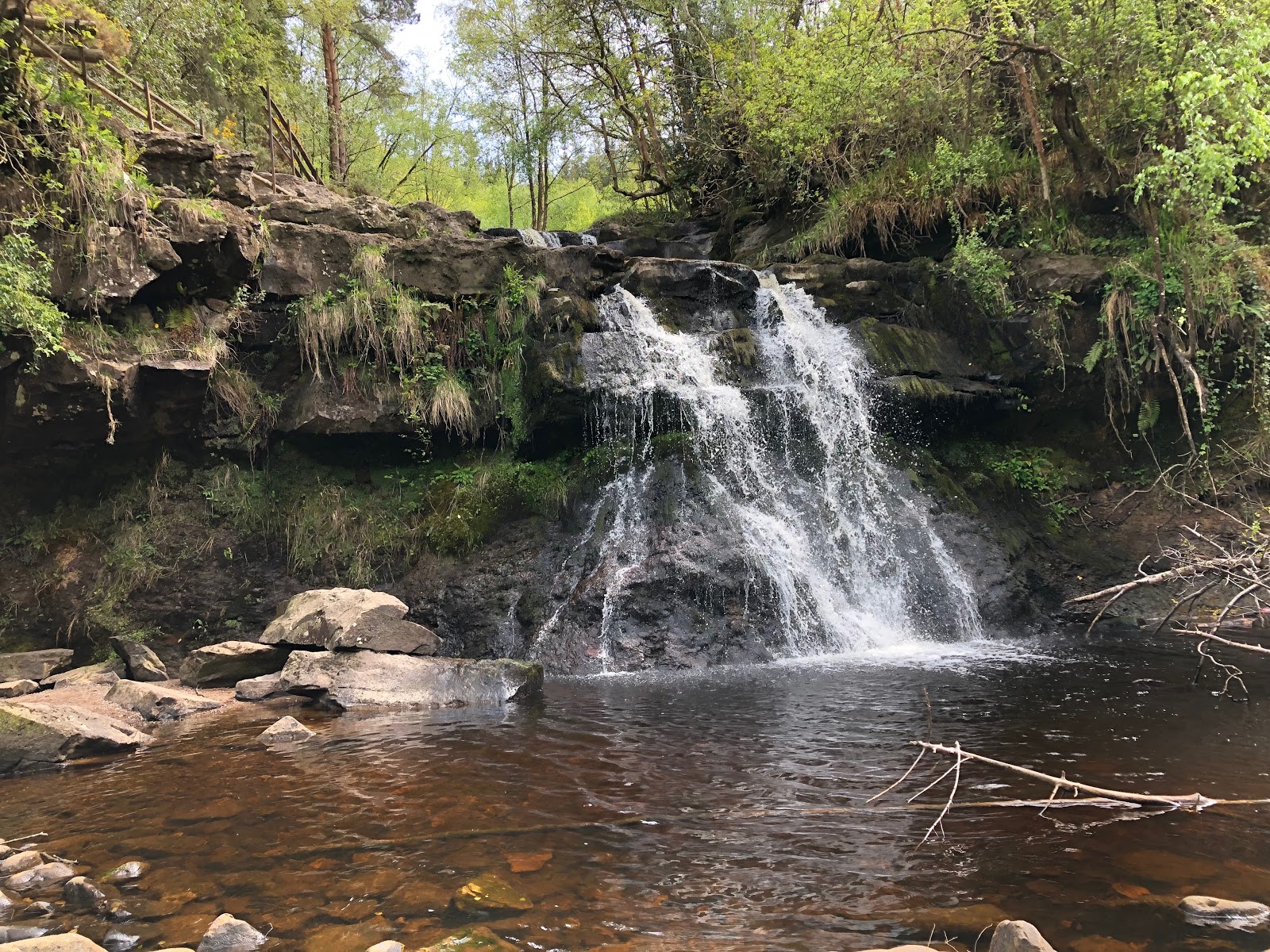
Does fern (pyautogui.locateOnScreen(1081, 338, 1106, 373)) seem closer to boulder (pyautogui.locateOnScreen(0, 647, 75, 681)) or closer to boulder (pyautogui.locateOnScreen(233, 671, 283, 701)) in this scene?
boulder (pyautogui.locateOnScreen(233, 671, 283, 701))

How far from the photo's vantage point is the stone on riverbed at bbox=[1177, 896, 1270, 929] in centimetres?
254

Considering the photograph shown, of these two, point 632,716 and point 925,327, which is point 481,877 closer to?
point 632,716

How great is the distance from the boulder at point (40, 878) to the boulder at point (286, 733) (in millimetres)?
2104

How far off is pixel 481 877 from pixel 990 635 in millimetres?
7330

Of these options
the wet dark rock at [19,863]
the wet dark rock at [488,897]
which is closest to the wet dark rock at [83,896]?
the wet dark rock at [19,863]

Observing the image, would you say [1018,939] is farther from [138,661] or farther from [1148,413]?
[1148,413]

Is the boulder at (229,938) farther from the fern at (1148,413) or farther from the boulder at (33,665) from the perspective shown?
the fern at (1148,413)

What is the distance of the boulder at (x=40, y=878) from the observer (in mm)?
3105

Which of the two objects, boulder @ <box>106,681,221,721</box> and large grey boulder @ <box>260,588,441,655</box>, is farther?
large grey boulder @ <box>260,588,441,655</box>

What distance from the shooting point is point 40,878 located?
316cm

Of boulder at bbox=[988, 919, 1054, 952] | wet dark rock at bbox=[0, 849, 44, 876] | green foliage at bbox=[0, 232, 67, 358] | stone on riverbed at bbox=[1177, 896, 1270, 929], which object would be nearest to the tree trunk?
green foliage at bbox=[0, 232, 67, 358]

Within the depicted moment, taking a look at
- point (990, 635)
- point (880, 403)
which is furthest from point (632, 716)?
point (880, 403)

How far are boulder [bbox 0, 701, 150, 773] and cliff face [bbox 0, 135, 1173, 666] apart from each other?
3209 millimetres

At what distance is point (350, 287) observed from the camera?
9562mm
